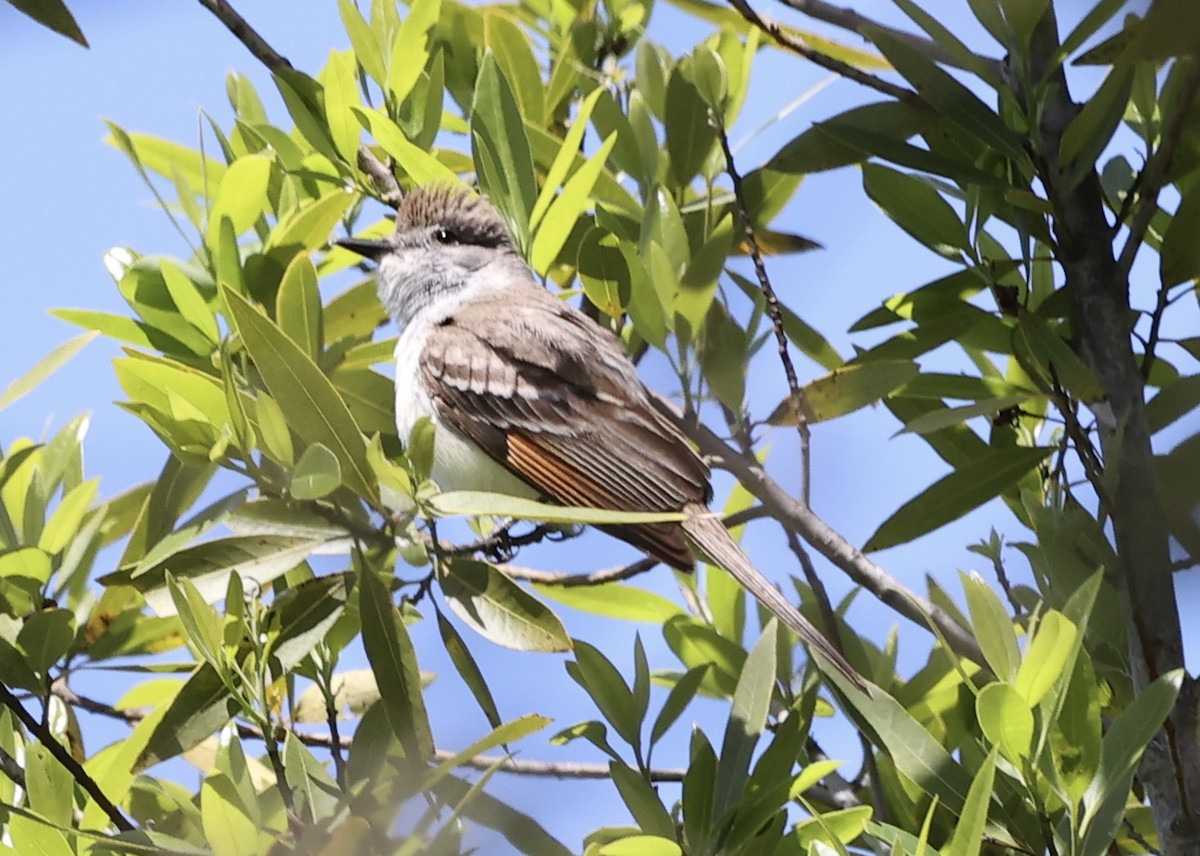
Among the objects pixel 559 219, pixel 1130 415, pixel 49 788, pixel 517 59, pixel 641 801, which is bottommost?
pixel 49 788

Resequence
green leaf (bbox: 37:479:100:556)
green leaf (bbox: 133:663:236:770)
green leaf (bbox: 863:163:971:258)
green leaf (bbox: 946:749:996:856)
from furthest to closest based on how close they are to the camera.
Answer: green leaf (bbox: 863:163:971:258) < green leaf (bbox: 37:479:100:556) < green leaf (bbox: 133:663:236:770) < green leaf (bbox: 946:749:996:856)

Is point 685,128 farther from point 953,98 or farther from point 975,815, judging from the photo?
point 975,815

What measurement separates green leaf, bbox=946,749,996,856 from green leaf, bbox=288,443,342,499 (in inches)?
31.7

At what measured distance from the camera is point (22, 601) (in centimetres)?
217

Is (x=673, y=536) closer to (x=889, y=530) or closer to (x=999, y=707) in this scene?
(x=889, y=530)

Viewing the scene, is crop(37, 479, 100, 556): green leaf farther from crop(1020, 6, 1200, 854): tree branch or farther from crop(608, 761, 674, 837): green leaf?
crop(1020, 6, 1200, 854): tree branch

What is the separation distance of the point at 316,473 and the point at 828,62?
1101 mm

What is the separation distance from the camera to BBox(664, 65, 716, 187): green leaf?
2.47 metres

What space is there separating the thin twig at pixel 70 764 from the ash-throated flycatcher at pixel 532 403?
1118 millimetres

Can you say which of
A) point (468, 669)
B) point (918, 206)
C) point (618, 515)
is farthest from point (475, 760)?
point (918, 206)

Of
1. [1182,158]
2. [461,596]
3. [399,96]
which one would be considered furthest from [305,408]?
[1182,158]

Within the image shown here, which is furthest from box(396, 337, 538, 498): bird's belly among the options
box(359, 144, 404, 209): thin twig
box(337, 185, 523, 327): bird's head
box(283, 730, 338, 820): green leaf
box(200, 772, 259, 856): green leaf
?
box(200, 772, 259, 856): green leaf

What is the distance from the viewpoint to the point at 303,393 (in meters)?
1.81

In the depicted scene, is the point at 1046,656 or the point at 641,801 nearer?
the point at 1046,656
